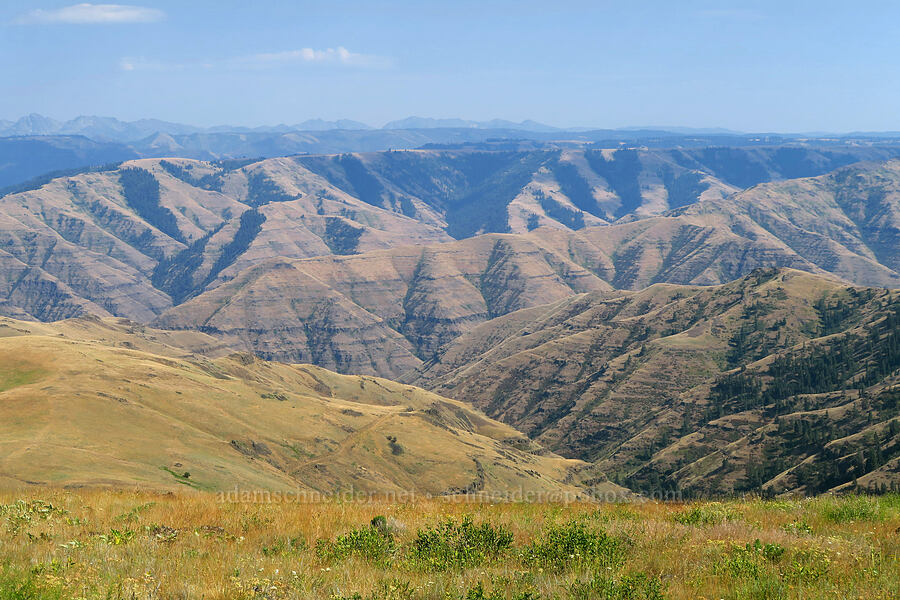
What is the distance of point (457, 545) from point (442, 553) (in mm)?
708

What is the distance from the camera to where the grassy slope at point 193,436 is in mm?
101188

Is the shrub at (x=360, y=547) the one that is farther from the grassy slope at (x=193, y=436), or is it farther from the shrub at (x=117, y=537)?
the grassy slope at (x=193, y=436)

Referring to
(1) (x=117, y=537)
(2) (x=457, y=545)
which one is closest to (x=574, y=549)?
(2) (x=457, y=545)

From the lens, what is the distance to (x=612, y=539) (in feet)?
52.9

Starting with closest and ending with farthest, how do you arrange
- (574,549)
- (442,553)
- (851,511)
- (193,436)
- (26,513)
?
(574,549) < (442,553) < (26,513) < (851,511) < (193,436)

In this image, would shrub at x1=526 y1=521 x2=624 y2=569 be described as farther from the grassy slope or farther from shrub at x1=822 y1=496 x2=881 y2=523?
the grassy slope

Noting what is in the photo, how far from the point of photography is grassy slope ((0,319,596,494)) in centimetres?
10119

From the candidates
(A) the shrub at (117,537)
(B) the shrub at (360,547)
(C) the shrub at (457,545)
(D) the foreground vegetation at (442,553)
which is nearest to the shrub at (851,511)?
(D) the foreground vegetation at (442,553)

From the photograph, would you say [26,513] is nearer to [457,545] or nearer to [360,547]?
[360,547]

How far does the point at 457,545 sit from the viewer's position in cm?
1636

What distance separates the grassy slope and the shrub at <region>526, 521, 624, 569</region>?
78.1 metres

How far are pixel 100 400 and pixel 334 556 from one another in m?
131

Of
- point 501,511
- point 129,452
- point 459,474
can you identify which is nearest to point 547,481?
point 459,474

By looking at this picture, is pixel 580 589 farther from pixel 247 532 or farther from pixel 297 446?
pixel 297 446
